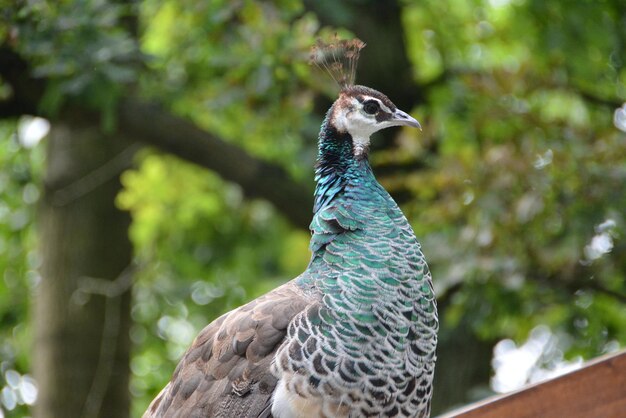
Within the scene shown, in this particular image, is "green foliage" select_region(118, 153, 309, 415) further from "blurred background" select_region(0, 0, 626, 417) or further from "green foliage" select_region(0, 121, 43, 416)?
"green foliage" select_region(0, 121, 43, 416)

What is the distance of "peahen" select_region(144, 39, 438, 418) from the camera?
302 centimetres

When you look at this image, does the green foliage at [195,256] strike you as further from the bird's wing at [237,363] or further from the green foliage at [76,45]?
the bird's wing at [237,363]

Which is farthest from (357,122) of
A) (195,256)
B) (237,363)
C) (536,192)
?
(195,256)

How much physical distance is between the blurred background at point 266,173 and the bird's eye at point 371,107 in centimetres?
163

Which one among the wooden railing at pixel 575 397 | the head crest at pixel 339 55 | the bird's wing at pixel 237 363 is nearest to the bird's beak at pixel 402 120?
the head crest at pixel 339 55

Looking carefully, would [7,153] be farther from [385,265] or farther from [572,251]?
[385,265]

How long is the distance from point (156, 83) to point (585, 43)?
253 centimetres

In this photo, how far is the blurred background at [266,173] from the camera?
5188 millimetres

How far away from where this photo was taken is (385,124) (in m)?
3.41

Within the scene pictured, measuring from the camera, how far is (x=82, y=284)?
21.7 ft

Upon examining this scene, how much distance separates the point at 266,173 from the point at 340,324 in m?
3.21

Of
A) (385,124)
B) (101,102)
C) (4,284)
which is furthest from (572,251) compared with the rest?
(4,284)

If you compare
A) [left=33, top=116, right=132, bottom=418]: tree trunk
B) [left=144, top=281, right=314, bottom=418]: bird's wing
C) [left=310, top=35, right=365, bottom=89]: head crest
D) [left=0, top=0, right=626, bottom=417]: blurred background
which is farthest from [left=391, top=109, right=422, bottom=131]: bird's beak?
[left=33, top=116, right=132, bottom=418]: tree trunk

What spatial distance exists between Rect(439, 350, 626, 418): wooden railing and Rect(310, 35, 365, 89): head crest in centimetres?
131
